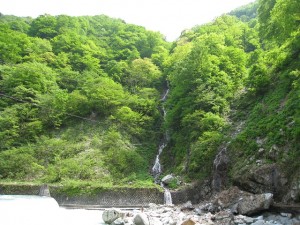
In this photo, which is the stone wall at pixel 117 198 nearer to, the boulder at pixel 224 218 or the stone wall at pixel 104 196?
the stone wall at pixel 104 196

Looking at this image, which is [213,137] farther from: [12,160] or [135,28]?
[135,28]

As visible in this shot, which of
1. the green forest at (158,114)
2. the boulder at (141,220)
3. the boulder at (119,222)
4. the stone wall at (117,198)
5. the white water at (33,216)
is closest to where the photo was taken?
the white water at (33,216)

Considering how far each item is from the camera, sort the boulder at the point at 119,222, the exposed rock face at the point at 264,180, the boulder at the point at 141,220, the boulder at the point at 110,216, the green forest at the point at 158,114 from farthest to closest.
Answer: the green forest at the point at 158,114, the boulder at the point at 110,216, the boulder at the point at 119,222, the exposed rock face at the point at 264,180, the boulder at the point at 141,220

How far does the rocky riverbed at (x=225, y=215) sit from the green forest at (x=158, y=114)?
206 cm

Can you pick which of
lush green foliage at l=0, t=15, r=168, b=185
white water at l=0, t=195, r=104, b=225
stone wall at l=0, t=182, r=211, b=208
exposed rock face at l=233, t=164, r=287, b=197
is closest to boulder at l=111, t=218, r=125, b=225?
white water at l=0, t=195, r=104, b=225

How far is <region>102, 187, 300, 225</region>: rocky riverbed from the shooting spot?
11.7 m

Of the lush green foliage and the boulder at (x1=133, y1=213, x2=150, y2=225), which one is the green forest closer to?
the lush green foliage

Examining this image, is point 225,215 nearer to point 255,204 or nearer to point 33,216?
point 255,204

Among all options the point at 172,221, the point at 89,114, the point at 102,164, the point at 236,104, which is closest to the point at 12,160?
the point at 102,164

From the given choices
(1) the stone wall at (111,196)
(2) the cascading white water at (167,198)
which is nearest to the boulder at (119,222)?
(1) the stone wall at (111,196)

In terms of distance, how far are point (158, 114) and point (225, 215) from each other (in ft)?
66.9

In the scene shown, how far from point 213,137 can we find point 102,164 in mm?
11012

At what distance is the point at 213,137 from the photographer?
2031 centimetres

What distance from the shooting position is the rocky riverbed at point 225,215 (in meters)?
11.7
